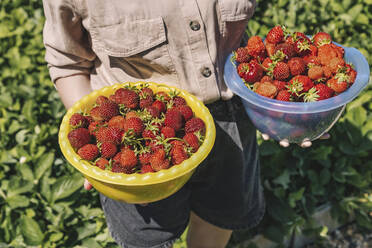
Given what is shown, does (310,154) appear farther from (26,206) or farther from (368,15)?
(26,206)

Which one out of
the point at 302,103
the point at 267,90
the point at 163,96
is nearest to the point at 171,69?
the point at 163,96

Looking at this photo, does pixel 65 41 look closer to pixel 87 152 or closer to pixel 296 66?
pixel 87 152

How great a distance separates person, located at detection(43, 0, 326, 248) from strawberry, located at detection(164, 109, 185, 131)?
0.14m

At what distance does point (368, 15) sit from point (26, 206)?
261cm

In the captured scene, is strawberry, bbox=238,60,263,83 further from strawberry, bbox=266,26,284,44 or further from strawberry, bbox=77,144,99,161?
strawberry, bbox=77,144,99,161

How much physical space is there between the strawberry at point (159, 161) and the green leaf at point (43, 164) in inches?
44.7

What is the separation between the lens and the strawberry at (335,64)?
3.79 feet

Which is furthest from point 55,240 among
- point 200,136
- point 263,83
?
point 263,83

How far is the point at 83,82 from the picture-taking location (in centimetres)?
130

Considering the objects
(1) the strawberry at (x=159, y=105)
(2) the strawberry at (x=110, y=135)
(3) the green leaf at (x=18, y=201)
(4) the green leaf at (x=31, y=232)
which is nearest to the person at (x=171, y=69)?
(1) the strawberry at (x=159, y=105)

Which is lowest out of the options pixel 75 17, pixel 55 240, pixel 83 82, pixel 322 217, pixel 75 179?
pixel 322 217

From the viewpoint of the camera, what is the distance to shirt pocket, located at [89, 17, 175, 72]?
1067 millimetres

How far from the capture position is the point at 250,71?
46.2 inches

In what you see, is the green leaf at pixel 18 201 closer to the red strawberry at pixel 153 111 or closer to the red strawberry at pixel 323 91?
the red strawberry at pixel 153 111
